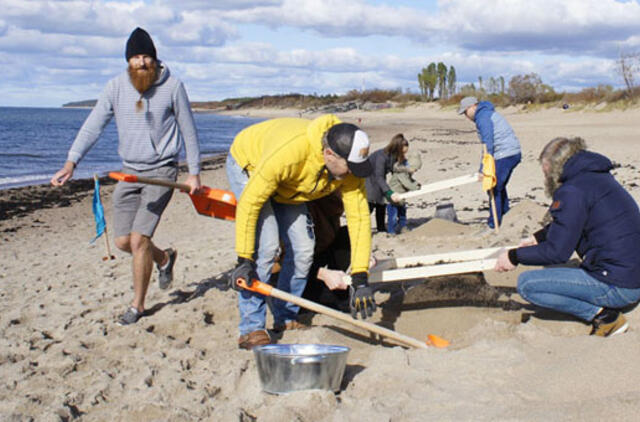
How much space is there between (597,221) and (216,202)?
2776 millimetres

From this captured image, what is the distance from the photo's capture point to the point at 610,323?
3.76 m

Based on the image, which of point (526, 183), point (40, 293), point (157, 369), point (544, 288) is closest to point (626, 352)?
point (544, 288)

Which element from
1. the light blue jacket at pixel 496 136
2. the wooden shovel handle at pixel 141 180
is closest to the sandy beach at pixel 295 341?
the light blue jacket at pixel 496 136

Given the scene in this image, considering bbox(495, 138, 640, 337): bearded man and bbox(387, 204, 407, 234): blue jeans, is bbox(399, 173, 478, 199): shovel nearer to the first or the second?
bbox(387, 204, 407, 234): blue jeans

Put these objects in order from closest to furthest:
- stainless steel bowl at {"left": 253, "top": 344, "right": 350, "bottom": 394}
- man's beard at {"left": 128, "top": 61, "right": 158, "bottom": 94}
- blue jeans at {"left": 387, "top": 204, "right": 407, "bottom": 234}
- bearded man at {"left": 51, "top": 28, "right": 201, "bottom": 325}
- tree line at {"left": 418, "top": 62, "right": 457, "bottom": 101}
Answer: stainless steel bowl at {"left": 253, "top": 344, "right": 350, "bottom": 394}
man's beard at {"left": 128, "top": 61, "right": 158, "bottom": 94}
bearded man at {"left": 51, "top": 28, "right": 201, "bottom": 325}
blue jeans at {"left": 387, "top": 204, "right": 407, "bottom": 234}
tree line at {"left": 418, "top": 62, "right": 457, "bottom": 101}

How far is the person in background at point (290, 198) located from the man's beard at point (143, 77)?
87 cm

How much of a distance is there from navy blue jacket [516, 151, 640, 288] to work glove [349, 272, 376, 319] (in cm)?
104

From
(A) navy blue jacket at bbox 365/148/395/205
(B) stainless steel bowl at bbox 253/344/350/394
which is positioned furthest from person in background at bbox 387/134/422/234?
(B) stainless steel bowl at bbox 253/344/350/394

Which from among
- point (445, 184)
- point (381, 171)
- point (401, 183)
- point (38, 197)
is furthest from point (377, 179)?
point (38, 197)

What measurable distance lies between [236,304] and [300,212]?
143 cm

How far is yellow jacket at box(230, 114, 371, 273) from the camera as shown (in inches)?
140

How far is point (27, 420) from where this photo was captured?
10.2 ft

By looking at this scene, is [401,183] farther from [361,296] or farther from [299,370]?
[299,370]

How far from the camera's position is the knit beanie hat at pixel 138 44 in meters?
4.32
